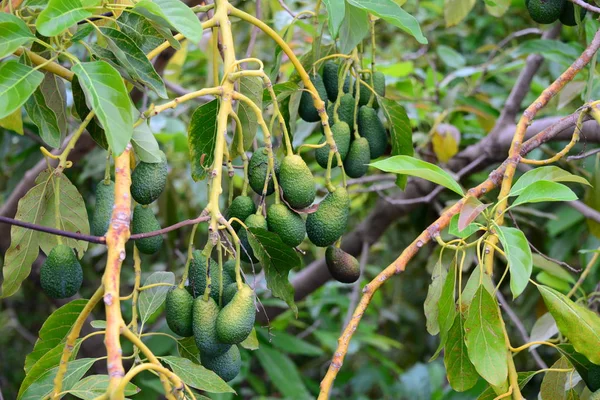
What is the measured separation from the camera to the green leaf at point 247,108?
1133mm

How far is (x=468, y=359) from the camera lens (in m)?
1.07

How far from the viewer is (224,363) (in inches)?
38.5

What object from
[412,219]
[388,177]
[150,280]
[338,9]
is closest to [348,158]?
[338,9]

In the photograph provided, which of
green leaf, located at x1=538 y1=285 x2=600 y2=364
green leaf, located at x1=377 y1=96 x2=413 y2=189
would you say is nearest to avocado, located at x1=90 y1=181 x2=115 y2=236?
green leaf, located at x1=377 y1=96 x2=413 y2=189

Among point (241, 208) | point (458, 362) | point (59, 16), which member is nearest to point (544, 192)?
point (458, 362)

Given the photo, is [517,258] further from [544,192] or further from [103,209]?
[103,209]

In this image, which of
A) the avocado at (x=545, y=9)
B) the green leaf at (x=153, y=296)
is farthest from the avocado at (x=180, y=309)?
the avocado at (x=545, y=9)

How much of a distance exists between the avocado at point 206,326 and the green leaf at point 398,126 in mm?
496

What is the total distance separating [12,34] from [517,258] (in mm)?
643

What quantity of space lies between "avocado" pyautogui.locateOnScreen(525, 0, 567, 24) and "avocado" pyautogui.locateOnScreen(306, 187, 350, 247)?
57 centimetres

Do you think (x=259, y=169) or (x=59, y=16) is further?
(x=259, y=169)

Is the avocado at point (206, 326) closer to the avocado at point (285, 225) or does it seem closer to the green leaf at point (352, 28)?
the avocado at point (285, 225)

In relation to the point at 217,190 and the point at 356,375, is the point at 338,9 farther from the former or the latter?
the point at 356,375

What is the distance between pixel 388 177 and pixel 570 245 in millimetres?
716
